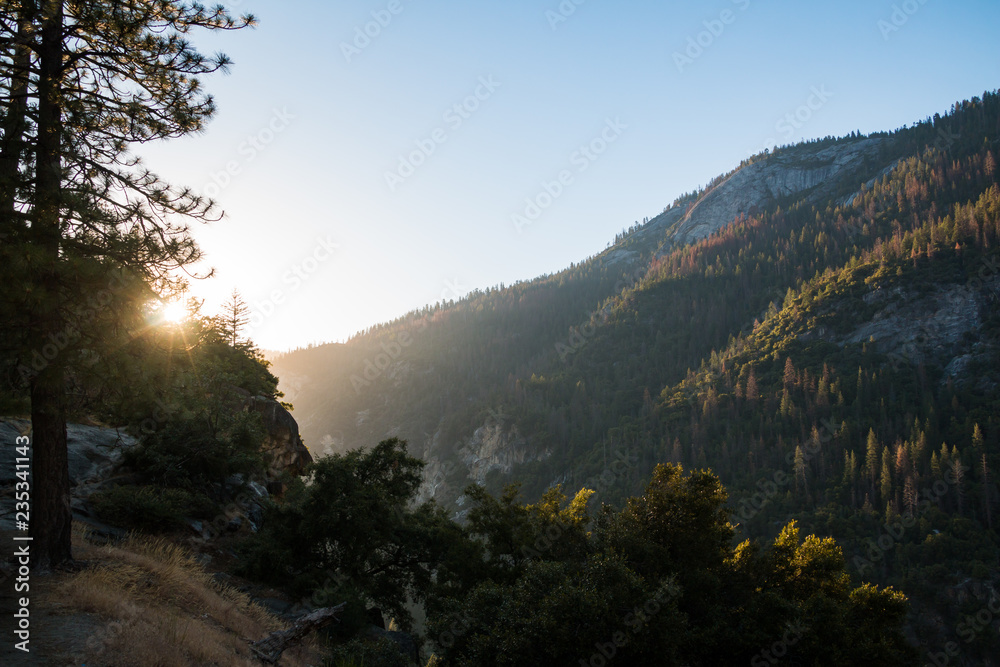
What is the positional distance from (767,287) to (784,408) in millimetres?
80206

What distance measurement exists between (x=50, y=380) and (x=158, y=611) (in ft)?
15.2

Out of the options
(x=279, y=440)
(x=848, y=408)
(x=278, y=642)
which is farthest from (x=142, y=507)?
(x=848, y=408)

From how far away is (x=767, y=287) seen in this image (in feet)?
638

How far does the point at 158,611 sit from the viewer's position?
29.9 ft

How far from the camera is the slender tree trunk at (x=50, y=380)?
7.82 meters

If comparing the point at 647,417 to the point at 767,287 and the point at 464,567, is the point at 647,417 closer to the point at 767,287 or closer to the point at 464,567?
the point at 767,287

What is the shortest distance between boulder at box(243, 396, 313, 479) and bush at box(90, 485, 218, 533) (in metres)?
10.5

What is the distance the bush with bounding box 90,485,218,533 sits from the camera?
1514 centimetres

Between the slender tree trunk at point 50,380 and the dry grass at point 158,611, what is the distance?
861 mm
